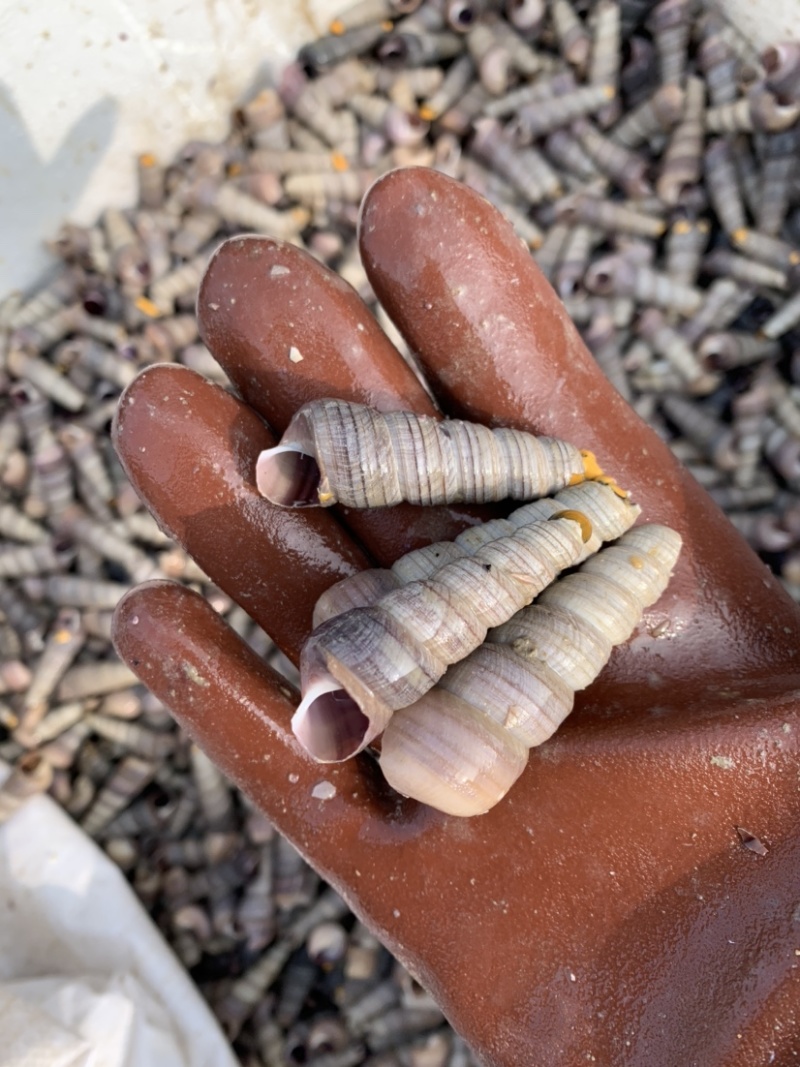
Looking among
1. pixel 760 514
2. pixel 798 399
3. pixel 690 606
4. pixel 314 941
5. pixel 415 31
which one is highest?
pixel 415 31

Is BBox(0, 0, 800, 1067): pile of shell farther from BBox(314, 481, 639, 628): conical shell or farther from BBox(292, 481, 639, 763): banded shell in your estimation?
BBox(292, 481, 639, 763): banded shell

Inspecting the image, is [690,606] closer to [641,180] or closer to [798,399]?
Answer: [798,399]

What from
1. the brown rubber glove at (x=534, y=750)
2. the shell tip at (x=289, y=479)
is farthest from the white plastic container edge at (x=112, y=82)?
the shell tip at (x=289, y=479)

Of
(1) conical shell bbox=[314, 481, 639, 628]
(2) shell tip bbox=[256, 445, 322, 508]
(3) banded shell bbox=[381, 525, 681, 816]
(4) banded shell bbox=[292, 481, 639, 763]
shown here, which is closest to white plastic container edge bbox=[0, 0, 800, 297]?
(2) shell tip bbox=[256, 445, 322, 508]

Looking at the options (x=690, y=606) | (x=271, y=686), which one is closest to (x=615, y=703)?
(x=690, y=606)

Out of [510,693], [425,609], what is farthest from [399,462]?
[510,693]

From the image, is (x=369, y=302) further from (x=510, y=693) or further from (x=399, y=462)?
(x=510, y=693)
